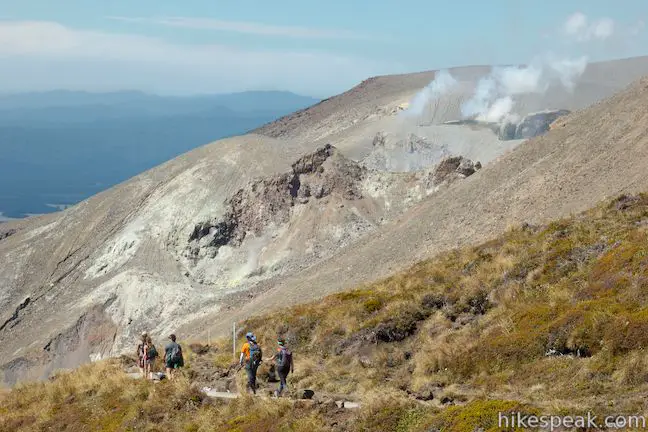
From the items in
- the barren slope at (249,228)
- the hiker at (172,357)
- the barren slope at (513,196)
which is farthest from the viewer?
the barren slope at (249,228)

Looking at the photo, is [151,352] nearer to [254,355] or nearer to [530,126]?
[254,355]

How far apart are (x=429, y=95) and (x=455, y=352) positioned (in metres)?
79.4

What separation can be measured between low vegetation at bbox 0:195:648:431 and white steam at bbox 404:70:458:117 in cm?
6554

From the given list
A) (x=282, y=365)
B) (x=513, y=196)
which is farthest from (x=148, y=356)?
(x=513, y=196)

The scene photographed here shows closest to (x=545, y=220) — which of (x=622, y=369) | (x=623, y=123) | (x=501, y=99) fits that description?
(x=623, y=123)

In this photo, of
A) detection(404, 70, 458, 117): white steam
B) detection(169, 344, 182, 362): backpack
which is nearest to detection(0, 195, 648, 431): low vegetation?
detection(169, 344, 182, 362): backpack

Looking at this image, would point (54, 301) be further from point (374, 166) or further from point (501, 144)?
point (501, 144)

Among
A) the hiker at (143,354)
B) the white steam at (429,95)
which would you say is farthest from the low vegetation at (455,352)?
the white steam at (429,95)

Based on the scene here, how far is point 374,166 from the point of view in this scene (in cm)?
6981

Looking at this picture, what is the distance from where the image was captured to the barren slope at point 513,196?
34250mm

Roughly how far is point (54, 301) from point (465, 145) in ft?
120

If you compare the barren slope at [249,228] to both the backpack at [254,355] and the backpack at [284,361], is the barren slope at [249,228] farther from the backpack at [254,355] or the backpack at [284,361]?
the backpack at [284,361]

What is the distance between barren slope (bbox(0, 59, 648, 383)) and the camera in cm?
3831

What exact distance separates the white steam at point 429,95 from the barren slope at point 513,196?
43.0 metres
